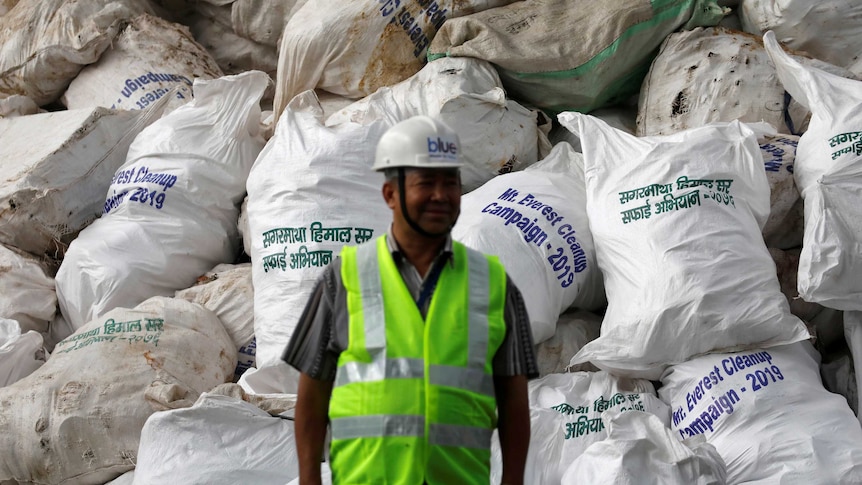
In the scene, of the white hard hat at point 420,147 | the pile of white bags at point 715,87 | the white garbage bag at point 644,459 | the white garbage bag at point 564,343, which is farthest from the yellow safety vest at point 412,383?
the pile of white bags at point 715,87

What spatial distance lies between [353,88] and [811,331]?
1618 millimetres

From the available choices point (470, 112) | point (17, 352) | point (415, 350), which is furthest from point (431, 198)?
point (17, 352)

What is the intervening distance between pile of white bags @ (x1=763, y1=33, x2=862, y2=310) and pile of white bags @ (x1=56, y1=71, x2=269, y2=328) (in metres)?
1.63

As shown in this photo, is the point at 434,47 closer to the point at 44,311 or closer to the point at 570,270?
the point at 570,270

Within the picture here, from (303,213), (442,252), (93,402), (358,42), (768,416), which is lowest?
(768,416)

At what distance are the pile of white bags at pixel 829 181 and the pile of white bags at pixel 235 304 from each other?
1.51 metres

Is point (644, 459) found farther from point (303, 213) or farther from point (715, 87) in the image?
point (715, 87)

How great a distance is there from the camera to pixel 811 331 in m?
2.78

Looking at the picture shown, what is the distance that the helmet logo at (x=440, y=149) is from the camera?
64.4 inches

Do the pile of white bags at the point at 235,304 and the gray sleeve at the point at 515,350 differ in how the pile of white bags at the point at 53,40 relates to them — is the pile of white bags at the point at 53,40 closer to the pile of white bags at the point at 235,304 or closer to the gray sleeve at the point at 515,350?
the pile of white bags at the point at 235,304

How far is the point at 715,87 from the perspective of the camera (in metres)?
3.12

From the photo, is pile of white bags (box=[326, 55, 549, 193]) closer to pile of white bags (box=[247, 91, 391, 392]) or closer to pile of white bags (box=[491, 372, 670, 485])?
pile of white bags (box=[247, 91, 391, 392])

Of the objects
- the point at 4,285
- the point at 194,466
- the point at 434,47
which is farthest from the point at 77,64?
the point at 194,466

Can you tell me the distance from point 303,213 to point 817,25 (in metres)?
1.67
